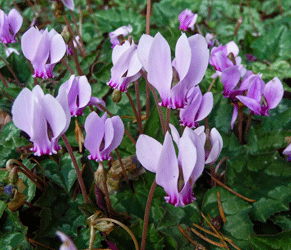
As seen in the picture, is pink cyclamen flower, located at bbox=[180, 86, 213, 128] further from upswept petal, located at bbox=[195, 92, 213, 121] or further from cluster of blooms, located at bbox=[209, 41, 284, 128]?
cluster of blooms, located at bbox=[209, 41, 284, 128]

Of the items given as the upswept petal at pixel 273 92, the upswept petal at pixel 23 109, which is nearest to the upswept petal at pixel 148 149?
the upswept petal at pixel 23 109

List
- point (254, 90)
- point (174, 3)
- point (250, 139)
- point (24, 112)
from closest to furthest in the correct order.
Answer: point (24, 112) → point (254, 90) → point (250, 139) → point (174, 3)

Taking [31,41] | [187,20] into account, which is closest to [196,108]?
[31,41]

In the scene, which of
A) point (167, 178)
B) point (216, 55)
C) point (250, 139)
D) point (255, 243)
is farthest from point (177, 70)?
point (250, 139)

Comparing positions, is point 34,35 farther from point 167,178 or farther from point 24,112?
point 167,178

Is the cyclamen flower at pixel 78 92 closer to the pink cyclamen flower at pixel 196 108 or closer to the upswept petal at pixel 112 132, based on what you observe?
the upswept petal at pixel 112 132

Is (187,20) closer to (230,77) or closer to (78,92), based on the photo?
(230,77)
